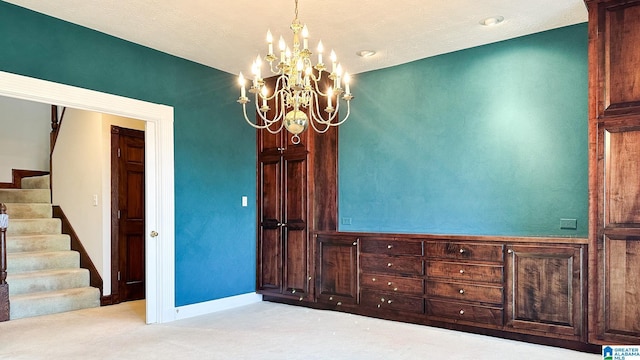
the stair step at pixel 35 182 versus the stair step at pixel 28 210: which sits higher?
the stair step at pixel 35 182

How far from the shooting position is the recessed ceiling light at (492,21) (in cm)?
361

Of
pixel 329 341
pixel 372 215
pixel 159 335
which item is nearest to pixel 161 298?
pixel 159 335

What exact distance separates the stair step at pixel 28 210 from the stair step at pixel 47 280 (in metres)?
0.99

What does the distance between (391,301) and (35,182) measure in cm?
533

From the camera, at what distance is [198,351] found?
342cm

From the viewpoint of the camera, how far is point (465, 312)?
3.86 m

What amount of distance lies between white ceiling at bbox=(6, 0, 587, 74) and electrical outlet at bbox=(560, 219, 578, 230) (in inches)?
64.3

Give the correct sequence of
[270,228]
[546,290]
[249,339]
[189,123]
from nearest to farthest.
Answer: [546,290], [249,339], [189,123], [270,228]

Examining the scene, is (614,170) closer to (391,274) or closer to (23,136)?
(391,274)

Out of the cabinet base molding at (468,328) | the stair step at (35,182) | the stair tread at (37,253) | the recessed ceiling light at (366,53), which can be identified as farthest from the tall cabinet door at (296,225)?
the stair step at (35,182)

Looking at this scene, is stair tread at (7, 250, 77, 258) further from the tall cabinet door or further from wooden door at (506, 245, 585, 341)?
wooden door at (506, 245, 585, 341)

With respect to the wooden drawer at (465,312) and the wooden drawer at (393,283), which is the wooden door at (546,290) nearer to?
the wooden drawer at (465,312)

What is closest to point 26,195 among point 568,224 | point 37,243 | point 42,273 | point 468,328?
point 37,243

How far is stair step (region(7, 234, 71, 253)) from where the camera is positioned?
209 inches
